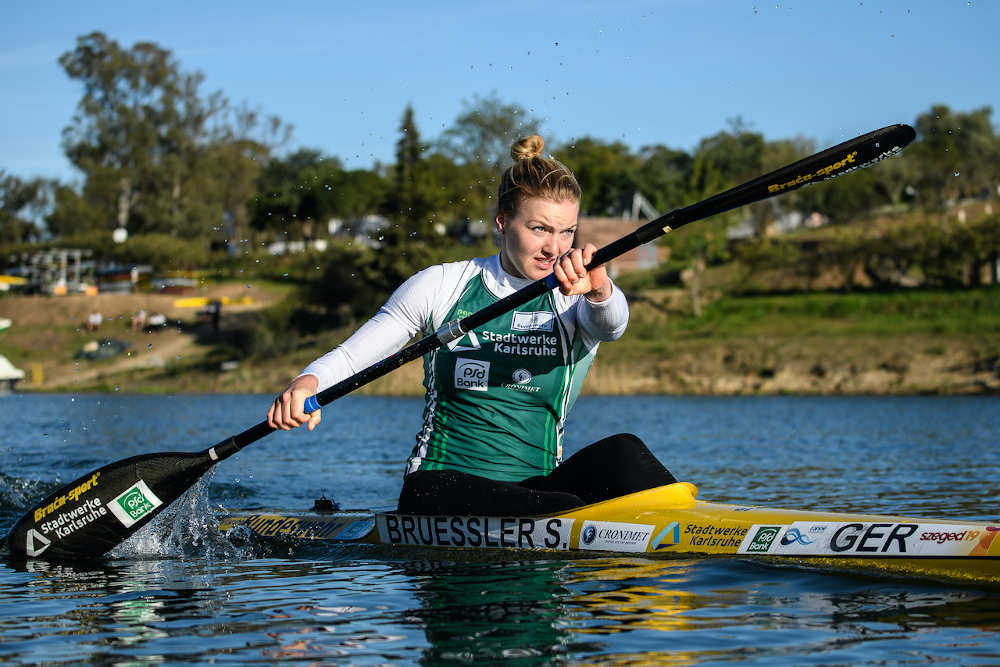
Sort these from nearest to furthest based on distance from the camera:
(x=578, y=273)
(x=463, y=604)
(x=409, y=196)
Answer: (x=463, y=604), (x=578, y=273), (x=409, y=196)

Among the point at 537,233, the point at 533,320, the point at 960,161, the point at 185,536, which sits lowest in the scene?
the point at 185,536

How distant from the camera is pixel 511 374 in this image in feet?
19.2

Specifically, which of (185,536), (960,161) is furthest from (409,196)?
(185,536)

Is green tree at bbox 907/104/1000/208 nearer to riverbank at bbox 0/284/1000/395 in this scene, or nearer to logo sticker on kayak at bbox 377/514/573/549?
riverbank at bbox 0/284/1000/395

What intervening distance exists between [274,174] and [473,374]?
70.0m

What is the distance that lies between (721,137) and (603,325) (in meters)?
73.5

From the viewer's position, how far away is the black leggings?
581 cm

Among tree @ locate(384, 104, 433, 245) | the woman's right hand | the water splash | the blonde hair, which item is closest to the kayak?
the water splash

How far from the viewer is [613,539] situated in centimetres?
577

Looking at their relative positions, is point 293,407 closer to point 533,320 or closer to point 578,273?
point 533,320

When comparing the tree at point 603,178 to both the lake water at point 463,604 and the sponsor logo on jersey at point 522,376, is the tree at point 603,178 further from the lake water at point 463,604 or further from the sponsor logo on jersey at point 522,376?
the sponsor logo on jersey at point 522,376

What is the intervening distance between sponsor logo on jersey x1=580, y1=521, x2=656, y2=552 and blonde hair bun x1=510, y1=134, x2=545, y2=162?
2.02 meters

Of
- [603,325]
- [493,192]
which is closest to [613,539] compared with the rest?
[603,325]

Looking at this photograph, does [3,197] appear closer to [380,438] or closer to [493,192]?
[380,438]
